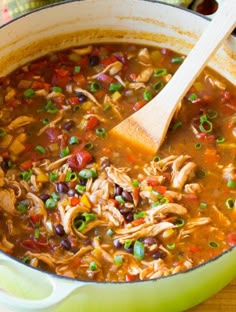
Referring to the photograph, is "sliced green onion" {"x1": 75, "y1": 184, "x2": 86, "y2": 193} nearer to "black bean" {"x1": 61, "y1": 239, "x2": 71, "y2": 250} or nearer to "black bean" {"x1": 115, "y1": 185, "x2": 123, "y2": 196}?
"black bean" {"x1": 115, "y1": 185, "x2": 123, "y2": 196}

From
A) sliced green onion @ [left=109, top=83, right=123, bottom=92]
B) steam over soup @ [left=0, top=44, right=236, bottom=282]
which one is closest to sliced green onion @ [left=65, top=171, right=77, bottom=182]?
steam over soup @ [left=0, top=44, right=236, bottom=282]

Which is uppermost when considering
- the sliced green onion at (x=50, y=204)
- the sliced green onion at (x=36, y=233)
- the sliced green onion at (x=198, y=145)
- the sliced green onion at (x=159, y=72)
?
the sliced green onion at (x=198, y=145)

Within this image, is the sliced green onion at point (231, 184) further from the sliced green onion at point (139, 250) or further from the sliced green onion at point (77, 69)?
the sliced green onion at point (77, 69)

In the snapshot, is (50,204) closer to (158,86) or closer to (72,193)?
(72,193)

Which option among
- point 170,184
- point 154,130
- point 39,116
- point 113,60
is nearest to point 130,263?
point 170,184

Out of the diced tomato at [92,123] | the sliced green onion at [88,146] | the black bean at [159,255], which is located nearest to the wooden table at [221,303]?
the black bean at [159,255]

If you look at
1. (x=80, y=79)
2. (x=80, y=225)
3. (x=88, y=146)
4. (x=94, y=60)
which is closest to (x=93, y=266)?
(x=80, y=225)
